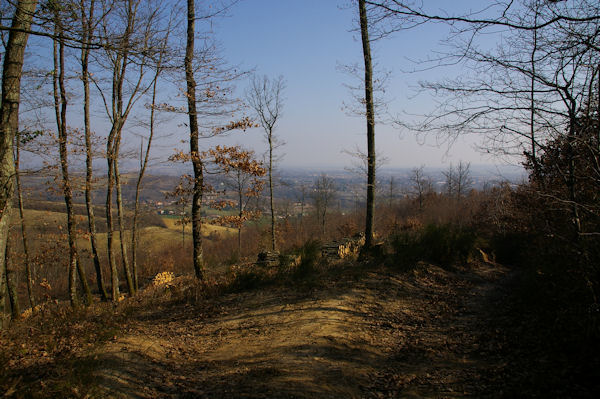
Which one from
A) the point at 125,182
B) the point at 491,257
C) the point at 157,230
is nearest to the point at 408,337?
the point at 491,257

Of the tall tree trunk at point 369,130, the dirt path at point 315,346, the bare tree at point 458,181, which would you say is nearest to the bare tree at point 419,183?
the bare tree at point 458,181

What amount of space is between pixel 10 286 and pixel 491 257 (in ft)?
56.3

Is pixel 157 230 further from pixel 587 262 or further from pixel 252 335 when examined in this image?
pixel 587 262

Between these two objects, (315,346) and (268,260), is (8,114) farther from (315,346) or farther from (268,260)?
(268,260)

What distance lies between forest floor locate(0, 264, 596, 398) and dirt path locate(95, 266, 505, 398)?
17 mm

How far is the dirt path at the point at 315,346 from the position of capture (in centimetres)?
380

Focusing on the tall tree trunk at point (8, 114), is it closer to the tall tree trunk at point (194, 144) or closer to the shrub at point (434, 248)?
the tall tree trunk at point (194, 144)

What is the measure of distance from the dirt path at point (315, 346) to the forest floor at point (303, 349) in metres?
0.02

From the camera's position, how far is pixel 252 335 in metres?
5.47

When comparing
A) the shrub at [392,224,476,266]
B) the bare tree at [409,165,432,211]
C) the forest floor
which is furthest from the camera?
the bare tree at [409,165,432,211]

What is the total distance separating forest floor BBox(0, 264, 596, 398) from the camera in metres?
3.68

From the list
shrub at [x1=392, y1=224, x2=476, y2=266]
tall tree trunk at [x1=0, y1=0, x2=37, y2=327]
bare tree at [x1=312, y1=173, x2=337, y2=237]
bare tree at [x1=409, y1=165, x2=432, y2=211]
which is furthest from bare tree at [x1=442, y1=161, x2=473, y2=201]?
tall tree trunk at [x1=0, y1=0, x2=37, y2=327]

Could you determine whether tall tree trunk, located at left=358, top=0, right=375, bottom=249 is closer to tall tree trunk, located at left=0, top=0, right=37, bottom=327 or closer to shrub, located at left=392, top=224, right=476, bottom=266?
shrub, located at left=392, top=224, right=476, bottom=266

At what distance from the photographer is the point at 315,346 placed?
186 inches
